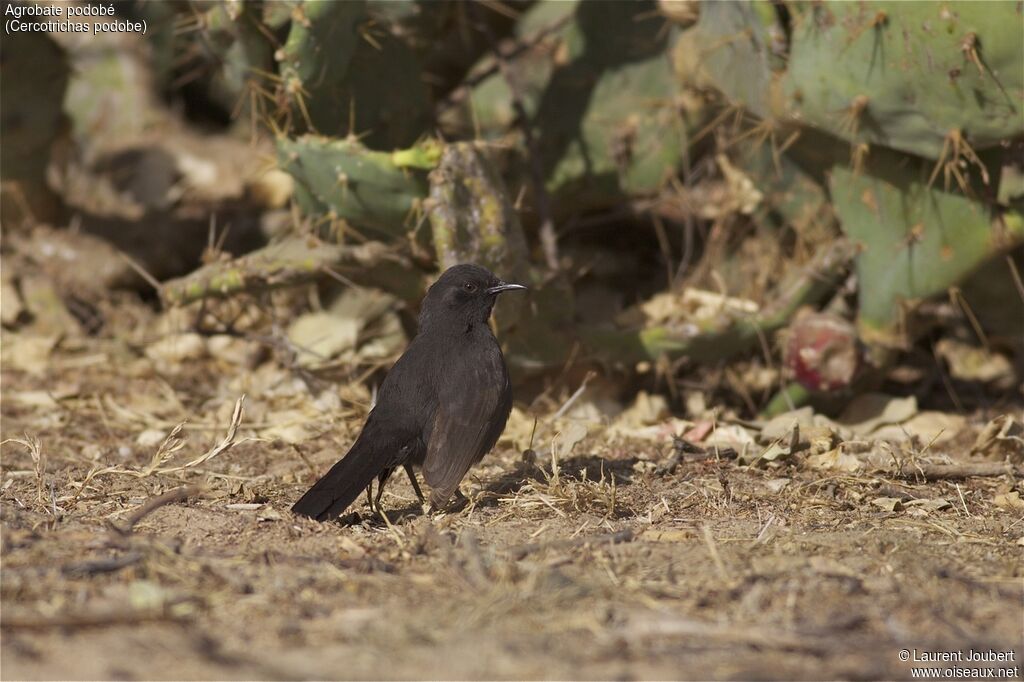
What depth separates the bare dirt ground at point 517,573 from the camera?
9.44ft

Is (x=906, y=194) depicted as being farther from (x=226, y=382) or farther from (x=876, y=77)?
(x=226, y=382)

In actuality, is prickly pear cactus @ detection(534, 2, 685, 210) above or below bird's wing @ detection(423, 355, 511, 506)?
above

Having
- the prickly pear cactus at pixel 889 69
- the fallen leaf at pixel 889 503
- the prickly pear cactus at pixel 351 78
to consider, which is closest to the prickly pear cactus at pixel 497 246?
the prickly pear cactus at pixel 351 78

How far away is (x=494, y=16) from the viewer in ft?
23.8

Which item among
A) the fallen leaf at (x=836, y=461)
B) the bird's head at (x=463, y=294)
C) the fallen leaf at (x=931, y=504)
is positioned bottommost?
the fallen leaf at (x=836, y=461)

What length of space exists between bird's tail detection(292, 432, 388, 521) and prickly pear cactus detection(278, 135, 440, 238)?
135 centimetres

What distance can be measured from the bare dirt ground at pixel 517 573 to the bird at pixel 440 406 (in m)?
0.14

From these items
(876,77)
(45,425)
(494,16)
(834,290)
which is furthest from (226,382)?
(876,77)

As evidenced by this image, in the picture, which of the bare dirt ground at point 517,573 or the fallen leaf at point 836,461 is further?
the fallen leaf at point 836,461

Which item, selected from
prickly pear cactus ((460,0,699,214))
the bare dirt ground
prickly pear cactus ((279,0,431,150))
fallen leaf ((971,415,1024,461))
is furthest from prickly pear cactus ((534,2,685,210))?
fallen leaf ((971,415,1024,461))

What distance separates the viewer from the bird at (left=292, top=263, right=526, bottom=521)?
14.2ft

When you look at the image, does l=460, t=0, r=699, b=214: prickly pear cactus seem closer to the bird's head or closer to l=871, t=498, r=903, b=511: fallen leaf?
the bird's head

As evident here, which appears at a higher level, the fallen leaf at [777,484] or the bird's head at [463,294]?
the bird's head at [463,294]

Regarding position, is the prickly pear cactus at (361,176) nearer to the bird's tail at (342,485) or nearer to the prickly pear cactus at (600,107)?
the prickly pear cactus at (600,107)
